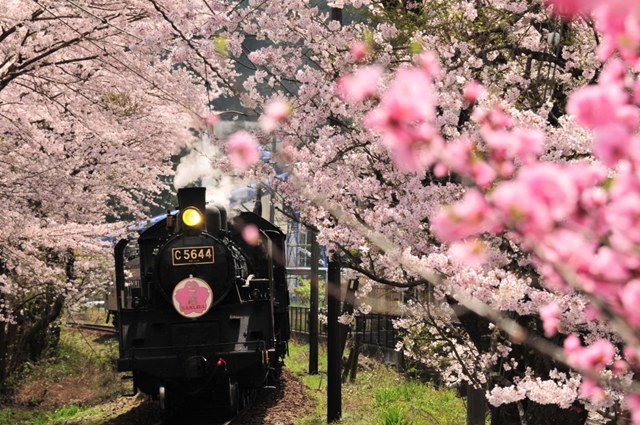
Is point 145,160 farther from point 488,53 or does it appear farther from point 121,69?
point 488,53

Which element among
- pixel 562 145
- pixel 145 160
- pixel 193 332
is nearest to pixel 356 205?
pixel 562 145

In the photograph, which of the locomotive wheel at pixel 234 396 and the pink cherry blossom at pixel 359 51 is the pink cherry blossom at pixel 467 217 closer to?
the pink cherry blossom at pixel 359 51

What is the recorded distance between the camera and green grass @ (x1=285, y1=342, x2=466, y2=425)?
1154 centimetres

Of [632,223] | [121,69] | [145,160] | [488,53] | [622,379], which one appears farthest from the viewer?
[145,160]

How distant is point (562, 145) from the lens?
6379 millimetres

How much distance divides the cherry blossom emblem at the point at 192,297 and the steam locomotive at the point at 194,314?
0.01 m

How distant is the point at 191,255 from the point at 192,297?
0.54 m

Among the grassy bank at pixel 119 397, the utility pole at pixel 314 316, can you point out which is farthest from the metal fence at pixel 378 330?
the utility pole at pixel 314 316

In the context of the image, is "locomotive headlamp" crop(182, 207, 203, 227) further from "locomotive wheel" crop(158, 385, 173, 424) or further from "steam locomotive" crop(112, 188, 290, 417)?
"locomotive wheel" crop(158, 385, 173, 424)

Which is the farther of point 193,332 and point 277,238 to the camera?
point 277,238

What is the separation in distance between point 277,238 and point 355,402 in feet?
10.7

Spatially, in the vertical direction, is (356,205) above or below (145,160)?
below

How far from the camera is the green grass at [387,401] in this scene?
1154 cm

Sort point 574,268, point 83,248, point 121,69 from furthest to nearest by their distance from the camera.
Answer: point 83,248 < point 121,69 < point 574,268
